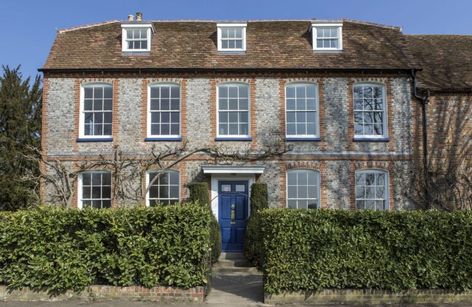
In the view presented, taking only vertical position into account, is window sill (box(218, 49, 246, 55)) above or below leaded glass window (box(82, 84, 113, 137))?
above

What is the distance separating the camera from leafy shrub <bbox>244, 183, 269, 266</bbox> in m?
14.1

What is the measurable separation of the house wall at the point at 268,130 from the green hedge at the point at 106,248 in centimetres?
671

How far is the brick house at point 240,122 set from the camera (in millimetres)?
16609

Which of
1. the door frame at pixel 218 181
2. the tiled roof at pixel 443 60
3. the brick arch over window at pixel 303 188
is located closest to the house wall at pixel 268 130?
the brick arch over window at pixel 303 188

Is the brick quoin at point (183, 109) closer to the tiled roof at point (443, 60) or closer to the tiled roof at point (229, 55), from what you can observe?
the tiled roof at point (229, 55)

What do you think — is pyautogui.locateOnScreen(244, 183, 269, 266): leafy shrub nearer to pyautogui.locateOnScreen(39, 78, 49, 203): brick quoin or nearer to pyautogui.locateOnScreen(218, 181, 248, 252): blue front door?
pyautogui.locateOnScreen(218, 181, 248, 252): blue front door

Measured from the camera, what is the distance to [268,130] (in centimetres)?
1684

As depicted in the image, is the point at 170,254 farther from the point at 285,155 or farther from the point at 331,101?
the point at 331,101

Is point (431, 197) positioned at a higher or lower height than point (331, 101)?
lower

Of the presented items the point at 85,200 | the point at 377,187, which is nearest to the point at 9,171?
the point at 85,200

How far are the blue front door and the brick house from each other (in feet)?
0.11

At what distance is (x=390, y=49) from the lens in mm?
18000

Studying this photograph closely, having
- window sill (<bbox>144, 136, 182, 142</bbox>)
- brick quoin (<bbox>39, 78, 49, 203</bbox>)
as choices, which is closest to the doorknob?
window sill (<bbox>144, 136, 182, 142</bbox>)

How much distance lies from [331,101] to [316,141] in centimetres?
154
